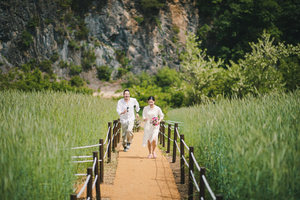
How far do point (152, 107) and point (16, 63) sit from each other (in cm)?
3971

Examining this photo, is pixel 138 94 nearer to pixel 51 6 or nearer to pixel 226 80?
pixel 226 80

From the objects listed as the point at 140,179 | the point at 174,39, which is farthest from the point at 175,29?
the point at 140,179

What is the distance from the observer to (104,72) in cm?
4322

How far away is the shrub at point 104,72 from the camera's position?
141ft

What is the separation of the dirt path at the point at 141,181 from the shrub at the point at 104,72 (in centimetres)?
3753

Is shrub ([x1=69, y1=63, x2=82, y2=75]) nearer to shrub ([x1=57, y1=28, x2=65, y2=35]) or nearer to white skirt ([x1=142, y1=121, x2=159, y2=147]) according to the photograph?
shrub ([x1=57, y1=28, x2=65, y2=35])

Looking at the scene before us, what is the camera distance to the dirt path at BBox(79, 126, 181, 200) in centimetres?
420

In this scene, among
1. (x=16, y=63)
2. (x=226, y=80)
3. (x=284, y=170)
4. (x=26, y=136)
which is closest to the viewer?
(x=284, y=170)

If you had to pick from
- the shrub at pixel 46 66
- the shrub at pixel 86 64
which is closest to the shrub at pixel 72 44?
the shrub at pixel 86 64

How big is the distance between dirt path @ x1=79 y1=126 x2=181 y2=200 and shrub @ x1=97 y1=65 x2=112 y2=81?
123 ft

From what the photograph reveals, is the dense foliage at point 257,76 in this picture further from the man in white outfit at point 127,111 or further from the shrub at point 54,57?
the shrub at point 54,57

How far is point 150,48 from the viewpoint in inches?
1838

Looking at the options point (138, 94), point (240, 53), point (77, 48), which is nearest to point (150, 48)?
point (77, 48)

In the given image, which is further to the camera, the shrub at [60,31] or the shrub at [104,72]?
the shrub at [104,72]
